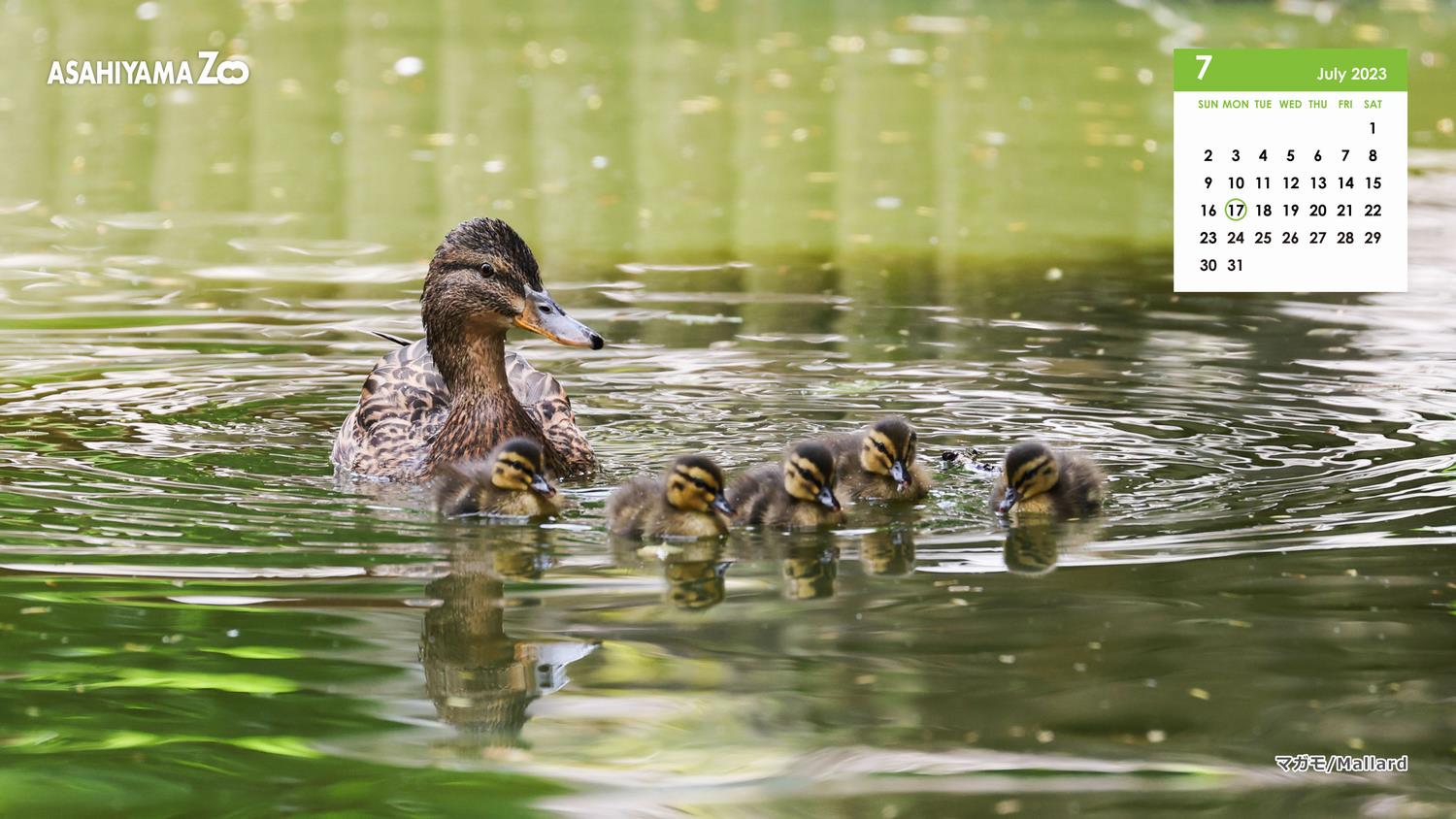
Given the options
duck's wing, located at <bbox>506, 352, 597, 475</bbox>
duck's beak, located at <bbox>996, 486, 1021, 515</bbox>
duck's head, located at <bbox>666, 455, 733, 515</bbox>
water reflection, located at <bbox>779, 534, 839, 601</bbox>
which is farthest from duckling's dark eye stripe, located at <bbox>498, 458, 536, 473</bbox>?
duck's beak, located at <bbox>996, 486, 1021, 515</bbox>

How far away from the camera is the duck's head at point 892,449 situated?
6.71 metres

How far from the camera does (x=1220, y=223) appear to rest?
10414mm

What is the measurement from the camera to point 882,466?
6770 mm

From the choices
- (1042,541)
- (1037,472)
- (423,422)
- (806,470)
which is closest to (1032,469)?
(1037,472)

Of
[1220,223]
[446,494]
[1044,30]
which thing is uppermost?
[1044,30]

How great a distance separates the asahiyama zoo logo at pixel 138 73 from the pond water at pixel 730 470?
0.95 metres

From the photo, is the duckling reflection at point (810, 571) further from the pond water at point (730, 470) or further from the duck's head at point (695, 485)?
the duck's head at point (695, 485)

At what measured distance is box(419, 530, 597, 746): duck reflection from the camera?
4652 millimetres

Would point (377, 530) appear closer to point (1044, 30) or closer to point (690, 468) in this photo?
point (690, 468)

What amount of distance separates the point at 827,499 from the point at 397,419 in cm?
197

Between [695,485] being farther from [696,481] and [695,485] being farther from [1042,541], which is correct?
[1042,541]

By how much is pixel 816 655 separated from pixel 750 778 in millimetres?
812

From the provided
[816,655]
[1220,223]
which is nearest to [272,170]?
[1220,223]
